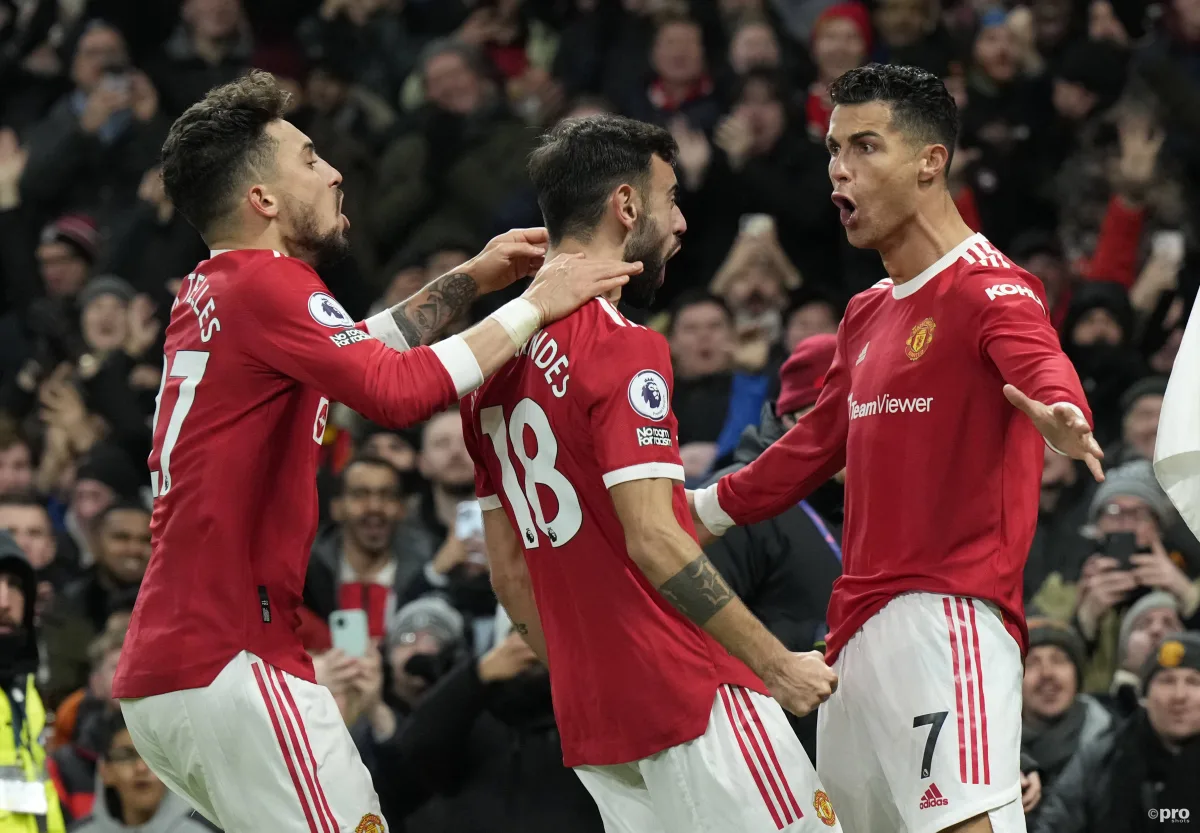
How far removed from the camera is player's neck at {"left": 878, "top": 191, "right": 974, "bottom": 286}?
15.9 ft

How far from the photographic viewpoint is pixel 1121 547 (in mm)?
7531

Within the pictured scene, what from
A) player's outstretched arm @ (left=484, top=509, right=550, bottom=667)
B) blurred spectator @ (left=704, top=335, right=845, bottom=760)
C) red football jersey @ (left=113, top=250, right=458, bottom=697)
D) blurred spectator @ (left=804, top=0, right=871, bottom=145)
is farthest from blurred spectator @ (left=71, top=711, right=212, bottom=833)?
blurred spectator @ (left=804, top=0, right=871, bottom=145)

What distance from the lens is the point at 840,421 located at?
5.13 meters

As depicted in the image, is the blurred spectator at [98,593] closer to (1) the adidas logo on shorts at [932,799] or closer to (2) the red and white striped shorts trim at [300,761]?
(2) the red and white striped shorts trim at [300,761]

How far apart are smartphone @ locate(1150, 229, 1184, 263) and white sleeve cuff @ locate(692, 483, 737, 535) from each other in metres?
5.16

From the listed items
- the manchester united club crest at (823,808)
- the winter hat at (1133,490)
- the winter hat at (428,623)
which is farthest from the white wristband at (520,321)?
the winter hat at (1133,490)

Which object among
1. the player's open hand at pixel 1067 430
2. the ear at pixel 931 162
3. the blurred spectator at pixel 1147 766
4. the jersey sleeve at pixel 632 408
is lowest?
the blurred spectator at pixel 1147 766

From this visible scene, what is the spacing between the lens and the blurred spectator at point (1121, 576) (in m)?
7.36

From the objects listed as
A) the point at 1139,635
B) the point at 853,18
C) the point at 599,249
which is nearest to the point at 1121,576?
the point at 1139,635

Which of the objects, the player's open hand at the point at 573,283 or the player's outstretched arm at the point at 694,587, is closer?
the player's outstretched arm at the point at 694,587

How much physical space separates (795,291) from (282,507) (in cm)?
518

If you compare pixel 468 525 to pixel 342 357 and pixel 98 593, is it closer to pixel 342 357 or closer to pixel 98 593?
pixel 98 593

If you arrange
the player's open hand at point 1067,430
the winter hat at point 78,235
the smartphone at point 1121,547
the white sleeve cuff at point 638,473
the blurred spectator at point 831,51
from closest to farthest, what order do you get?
1. the player's open hand at point 1067,430
2. the white sleeve cuff at point 638,473
3. the smartphone at point 1121,547
4. the blurred spectator at point 831,51
5. the winter hat at point 78,235

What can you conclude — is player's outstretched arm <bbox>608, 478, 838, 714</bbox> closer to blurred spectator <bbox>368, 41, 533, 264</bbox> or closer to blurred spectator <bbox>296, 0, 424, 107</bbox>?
blurred spectator <bbox>368, 41, 533, 264</bbox>
